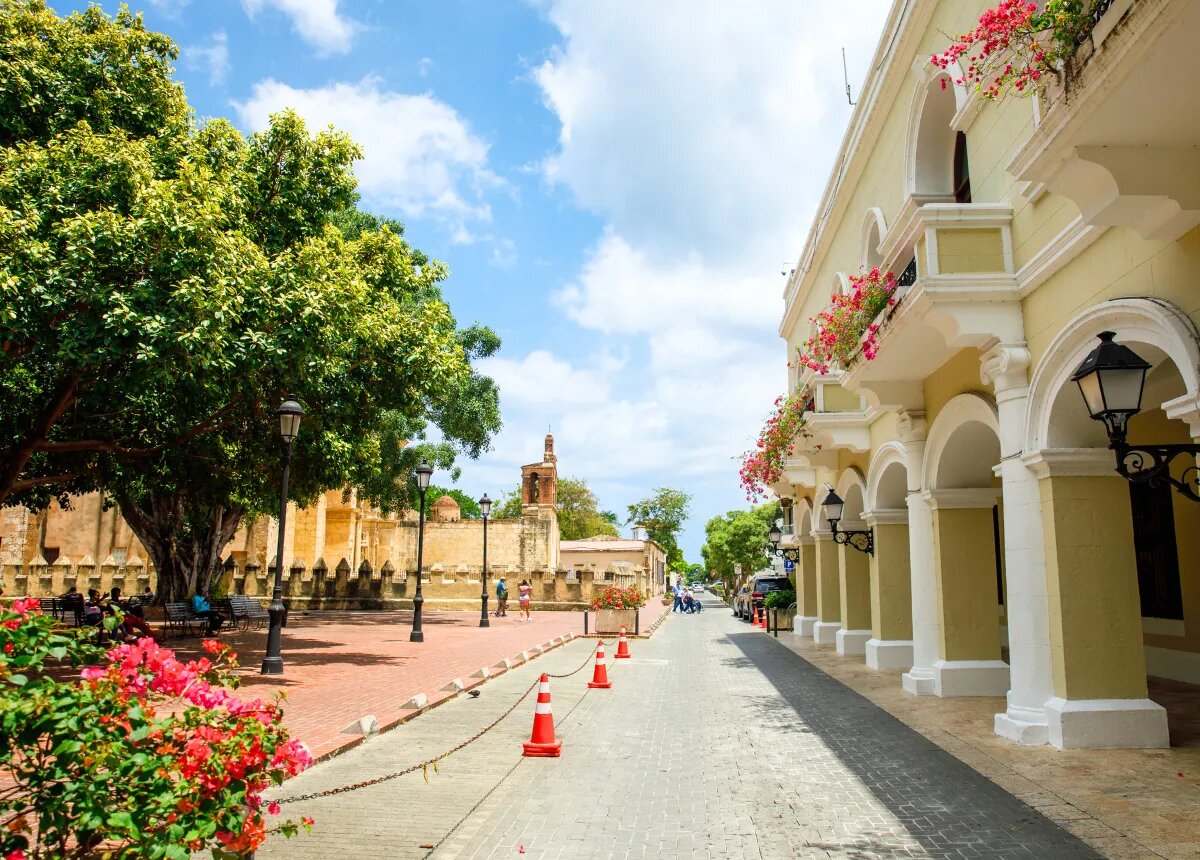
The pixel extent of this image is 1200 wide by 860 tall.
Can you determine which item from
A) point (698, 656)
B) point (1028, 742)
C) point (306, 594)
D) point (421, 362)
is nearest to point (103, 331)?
point (421, 362)

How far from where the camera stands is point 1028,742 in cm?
778

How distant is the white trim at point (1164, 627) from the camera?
11586 mm

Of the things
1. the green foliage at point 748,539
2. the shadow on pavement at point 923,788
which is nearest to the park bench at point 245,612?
the shadow on pavement at point 923,788


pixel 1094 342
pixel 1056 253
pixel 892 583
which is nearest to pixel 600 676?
pixel 892 583

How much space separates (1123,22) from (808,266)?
1537 cm

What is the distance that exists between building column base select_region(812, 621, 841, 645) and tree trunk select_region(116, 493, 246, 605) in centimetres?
1705

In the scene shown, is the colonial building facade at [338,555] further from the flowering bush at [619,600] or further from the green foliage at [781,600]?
the green foliage at [781,600]

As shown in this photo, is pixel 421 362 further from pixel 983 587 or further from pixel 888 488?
pixel 983 587

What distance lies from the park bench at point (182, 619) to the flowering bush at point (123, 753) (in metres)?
17.8

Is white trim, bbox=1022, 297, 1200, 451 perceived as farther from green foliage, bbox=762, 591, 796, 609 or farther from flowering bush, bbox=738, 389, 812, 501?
green foliage, bbox=762, 591, 796, 609

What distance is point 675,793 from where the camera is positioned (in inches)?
256

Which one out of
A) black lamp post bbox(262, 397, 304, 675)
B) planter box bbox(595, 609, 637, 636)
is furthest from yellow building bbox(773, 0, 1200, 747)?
planter box bbox(595, 609, 637, 636)

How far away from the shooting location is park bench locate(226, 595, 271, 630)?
22.2 meters

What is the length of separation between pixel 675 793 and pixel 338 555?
4281 cm
